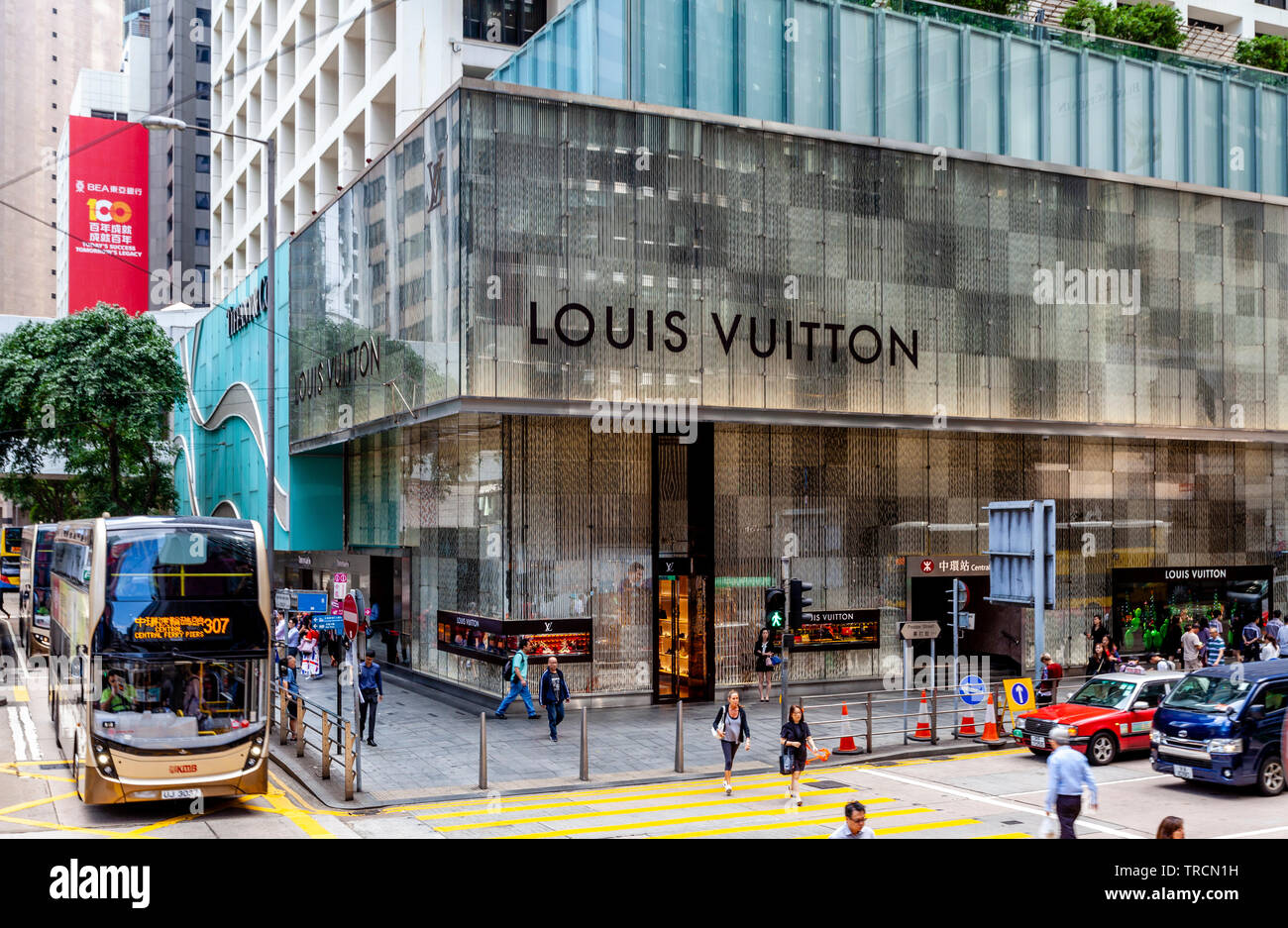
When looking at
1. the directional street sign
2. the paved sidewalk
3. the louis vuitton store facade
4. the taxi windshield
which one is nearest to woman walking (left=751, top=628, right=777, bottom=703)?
the louis vuitton store facade

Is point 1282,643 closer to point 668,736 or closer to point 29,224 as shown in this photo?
point 668,736

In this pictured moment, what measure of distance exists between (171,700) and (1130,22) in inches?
1426

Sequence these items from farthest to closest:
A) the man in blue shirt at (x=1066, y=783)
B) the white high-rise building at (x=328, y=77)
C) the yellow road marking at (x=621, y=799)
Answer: the white high-rise building at (x=328, y=77)
the yellow road marking at (x=621, y=799)
the man in blue shirt at (x=1066, y=783)

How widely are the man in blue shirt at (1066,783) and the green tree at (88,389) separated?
1682 inches

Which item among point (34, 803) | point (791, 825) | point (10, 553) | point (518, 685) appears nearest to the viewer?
point (791, 825)

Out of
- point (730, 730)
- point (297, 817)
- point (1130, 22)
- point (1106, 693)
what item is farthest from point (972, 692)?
point (1130, 22)

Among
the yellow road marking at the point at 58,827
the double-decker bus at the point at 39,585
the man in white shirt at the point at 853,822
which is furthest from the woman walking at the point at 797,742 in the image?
the double-decker bus at the point at 39,585

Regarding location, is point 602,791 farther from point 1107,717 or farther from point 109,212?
point 109,212

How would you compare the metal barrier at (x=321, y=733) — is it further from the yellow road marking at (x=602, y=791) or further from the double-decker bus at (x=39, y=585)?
the double-decker bus at (x=39, y=585)

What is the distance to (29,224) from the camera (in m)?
132

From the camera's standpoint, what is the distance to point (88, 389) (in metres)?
45.9

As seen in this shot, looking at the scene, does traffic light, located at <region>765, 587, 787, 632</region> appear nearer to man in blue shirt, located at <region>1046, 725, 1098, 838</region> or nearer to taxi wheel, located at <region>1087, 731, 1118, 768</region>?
taxi wheel, located at <region>1087, 731, 1118, 768</region>

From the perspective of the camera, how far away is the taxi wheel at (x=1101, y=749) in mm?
18391

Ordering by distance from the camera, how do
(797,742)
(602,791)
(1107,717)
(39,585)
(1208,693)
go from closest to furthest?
(797,742)
(602,791)
(1208,693)
(1107,717)
(39,585)
